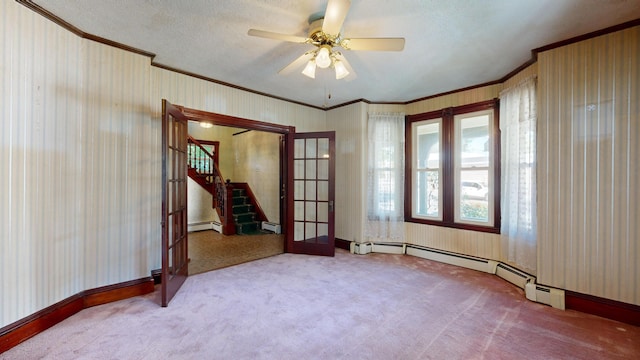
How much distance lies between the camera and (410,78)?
143 inches

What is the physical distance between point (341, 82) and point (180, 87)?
7.26 feet

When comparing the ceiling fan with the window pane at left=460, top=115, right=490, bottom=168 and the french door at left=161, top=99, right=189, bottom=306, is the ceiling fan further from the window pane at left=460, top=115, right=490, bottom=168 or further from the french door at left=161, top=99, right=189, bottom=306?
the window pane at left=460, top=115, right=490, bottom=168

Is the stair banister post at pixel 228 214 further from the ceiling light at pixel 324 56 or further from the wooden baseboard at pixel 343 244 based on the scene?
the ceiling light at pixel 324 56

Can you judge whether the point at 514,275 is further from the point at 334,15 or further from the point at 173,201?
the point at 173,201

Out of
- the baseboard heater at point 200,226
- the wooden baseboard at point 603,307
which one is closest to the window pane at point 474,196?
the wooden baseboard at point 603,307

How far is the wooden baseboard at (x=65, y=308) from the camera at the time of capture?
6.62ft

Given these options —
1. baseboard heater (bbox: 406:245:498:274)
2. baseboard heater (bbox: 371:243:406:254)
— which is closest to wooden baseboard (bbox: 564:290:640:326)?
baseboard heater (bbox: 406:245:498:274)

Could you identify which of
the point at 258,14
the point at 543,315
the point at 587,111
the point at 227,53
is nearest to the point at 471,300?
the point at 543,315

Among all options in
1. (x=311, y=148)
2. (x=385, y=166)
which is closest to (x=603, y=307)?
(x=385, y=166)

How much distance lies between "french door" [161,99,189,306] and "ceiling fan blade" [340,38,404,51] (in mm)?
1909

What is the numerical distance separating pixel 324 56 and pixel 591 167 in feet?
9.18

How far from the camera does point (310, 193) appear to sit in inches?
189

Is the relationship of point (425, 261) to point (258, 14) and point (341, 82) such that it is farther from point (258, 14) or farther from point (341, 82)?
point (258, 14)

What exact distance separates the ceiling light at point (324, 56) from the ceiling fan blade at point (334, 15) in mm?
193
